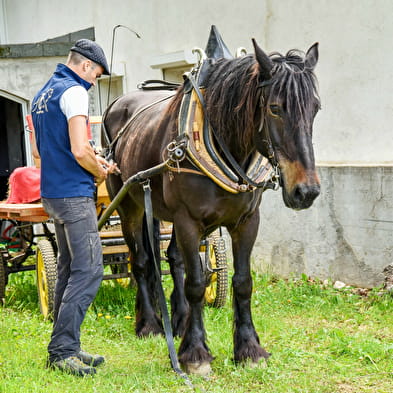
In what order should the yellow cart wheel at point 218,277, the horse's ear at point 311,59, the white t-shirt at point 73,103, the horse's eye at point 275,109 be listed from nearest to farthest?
the horse's eye at point 275,109
the horse's ear at point 311,59
the white t-shirt at point 73,103
the yellow cart wheel at point 218,277

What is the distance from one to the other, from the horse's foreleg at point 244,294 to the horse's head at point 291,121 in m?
0.78

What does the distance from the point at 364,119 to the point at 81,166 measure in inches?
127

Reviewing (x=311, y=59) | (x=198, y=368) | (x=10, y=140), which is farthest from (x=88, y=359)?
(x=10, y=140)

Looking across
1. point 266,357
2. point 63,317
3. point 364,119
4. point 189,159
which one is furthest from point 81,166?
point 364,119

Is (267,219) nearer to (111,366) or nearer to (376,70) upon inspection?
(376,70)

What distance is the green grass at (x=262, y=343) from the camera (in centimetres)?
389

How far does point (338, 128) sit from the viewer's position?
21.0 feet

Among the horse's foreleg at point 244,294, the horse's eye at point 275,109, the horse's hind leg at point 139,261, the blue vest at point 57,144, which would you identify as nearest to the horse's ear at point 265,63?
the horse's eye at point 275,109

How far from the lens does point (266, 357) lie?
166 inches

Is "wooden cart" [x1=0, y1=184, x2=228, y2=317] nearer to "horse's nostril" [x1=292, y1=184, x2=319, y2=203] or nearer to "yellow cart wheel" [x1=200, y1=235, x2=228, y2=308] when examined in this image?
"yellow cart wheel" [x1=200, y1=235, x2=228, y2=308]

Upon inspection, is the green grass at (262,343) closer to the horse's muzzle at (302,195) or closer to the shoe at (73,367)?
the shoe at (73,367)

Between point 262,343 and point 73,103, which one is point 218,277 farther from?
point 73,103

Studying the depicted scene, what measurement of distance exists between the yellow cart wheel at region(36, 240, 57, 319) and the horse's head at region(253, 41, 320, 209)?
2.70m

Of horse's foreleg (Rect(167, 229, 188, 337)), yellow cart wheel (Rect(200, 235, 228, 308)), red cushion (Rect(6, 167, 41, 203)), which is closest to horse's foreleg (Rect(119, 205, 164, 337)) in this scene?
horse's foreleg (Rect(167, 229, 188, 337))
